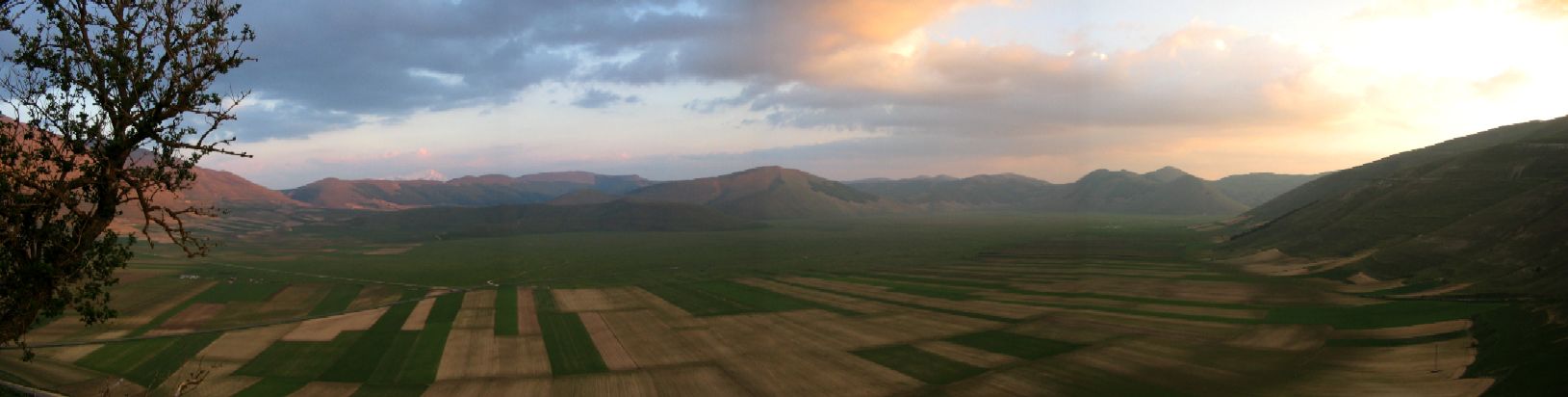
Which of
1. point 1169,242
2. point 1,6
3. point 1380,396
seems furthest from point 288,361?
point 1169,242

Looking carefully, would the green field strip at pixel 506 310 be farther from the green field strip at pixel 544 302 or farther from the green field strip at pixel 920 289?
the green field strip at pixel 920 289

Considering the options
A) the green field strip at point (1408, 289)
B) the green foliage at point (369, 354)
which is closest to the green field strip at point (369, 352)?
the green foliage at point (369, 354)

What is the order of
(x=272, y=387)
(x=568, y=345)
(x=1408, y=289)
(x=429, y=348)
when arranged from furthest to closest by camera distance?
(x=1408, y=289) → (x=568, y=345) → (x=429, y=348) → (x=272, y=387)

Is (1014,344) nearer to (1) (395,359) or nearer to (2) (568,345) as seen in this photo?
(2) (568,345)

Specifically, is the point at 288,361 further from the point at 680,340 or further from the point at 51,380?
the point at 680,340

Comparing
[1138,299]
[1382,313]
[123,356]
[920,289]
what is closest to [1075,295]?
[1138,299]

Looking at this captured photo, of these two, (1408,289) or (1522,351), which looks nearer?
(1522,351)

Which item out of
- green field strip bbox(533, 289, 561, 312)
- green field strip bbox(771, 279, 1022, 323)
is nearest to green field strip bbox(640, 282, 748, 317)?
green field strip bbox(533, 289, 561, 312)
